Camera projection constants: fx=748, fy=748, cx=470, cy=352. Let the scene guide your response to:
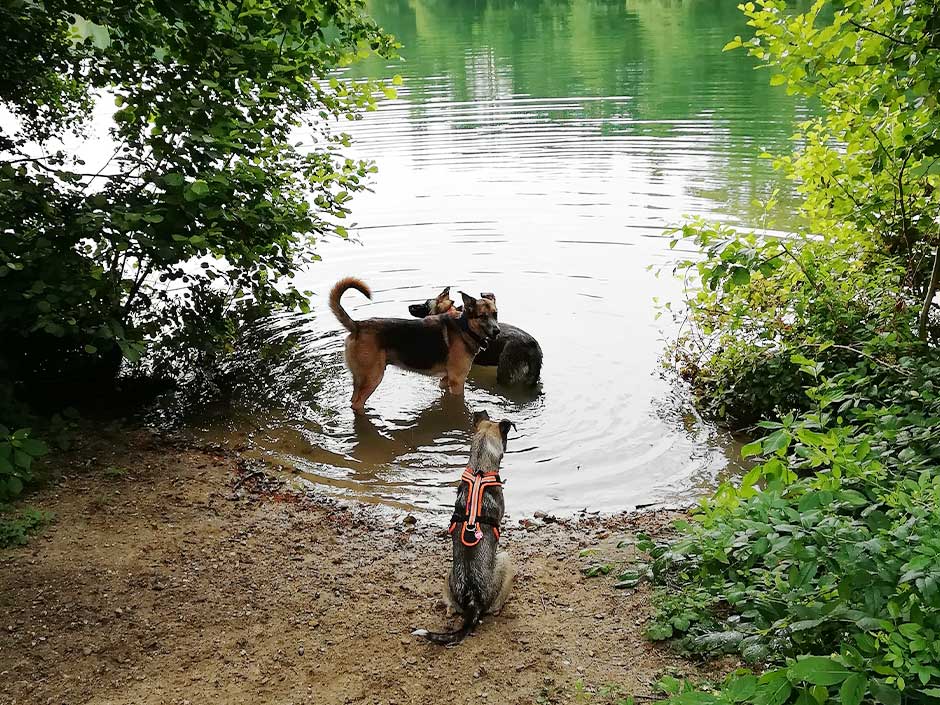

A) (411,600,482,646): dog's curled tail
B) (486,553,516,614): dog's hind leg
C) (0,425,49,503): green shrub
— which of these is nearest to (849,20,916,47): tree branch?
(486,553,516,614): dog's hind leg

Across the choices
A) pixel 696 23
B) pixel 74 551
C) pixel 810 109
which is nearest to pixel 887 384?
pixel 74 551

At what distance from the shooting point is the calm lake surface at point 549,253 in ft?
24.3

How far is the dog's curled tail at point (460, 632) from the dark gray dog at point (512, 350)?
4456 millimetres

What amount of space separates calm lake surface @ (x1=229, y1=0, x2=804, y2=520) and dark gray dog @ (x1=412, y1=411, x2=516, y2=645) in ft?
6.10

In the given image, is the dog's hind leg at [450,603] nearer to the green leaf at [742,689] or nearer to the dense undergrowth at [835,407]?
the dense undergrowth at [835,407]

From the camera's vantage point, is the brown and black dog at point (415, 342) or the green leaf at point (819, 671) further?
the brown and black dog at point (415, 342)

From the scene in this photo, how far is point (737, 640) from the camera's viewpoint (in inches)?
142

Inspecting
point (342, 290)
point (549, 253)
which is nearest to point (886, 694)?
point (342, 290)

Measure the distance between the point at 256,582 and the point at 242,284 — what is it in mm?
3318

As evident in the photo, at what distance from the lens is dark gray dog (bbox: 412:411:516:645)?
4477mm

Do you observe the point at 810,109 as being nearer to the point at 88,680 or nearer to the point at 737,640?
the point at 737,640

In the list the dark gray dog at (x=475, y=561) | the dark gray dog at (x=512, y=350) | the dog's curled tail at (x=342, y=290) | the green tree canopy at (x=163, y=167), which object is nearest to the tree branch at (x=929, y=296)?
the dark gray dog at (x=475, y=561)

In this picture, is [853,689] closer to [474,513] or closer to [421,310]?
[474,513]

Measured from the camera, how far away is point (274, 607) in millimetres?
4828
